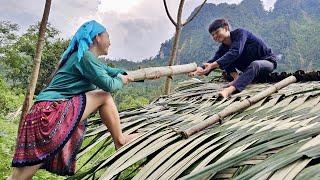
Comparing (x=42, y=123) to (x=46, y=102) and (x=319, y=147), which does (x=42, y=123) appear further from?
(x=319, y=147)

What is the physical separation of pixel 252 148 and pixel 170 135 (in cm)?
73

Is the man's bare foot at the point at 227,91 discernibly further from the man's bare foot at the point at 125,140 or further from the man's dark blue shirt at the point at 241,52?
the man's bare foot at the point at 125,140

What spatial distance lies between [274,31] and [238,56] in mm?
84982

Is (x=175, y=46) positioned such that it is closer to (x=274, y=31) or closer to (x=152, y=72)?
(x=152, y=72)

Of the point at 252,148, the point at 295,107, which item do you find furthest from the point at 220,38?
the point at 252,148

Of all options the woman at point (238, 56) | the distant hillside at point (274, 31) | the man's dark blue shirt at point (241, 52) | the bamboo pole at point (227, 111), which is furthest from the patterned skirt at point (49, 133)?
the distant hillside at point (274, 31)

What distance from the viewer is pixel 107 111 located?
2.59m

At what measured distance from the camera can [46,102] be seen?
8.23 ft

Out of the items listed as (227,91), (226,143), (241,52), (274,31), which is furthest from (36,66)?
(274,31)

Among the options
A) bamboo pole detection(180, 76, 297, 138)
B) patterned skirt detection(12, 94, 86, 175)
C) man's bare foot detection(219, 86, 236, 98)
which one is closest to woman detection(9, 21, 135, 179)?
patterned skirt detection(12, 94, 86, 175)

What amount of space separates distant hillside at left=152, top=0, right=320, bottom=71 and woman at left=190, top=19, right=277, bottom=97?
65.4 metres

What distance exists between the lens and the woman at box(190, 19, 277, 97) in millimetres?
3914

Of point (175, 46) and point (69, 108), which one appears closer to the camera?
point (69, 108)

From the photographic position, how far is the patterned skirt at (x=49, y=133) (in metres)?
2.40
